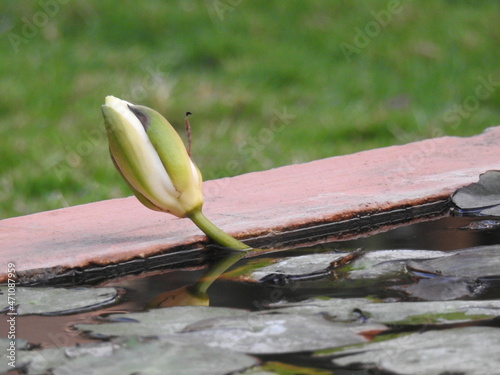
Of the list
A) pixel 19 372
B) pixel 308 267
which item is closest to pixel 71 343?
pixel 19 372

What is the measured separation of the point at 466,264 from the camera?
4.35 feet

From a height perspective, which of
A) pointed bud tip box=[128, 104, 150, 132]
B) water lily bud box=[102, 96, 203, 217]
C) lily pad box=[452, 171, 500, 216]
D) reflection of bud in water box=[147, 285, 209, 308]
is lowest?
reflection of bud in water box=[147, 285, 209, 308]

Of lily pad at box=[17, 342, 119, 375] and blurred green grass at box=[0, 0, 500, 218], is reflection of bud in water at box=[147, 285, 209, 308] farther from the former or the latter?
blurred green grass at box=[0, 0, 500, 218]

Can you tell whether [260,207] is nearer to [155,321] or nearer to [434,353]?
[155,321]

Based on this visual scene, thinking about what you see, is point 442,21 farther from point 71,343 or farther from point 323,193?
point 71,343

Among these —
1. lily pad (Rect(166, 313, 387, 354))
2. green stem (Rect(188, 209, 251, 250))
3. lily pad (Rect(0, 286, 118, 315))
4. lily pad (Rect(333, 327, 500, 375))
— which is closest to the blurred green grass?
green stem (Rect(188, 209, 251, 250))

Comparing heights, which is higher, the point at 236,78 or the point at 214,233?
the point at 236,78

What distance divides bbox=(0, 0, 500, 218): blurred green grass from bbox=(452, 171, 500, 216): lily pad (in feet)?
5.02

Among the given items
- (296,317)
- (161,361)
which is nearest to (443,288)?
(296,317)

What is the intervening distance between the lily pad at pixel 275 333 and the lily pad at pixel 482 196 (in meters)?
0.64

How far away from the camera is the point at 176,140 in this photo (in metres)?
1.40

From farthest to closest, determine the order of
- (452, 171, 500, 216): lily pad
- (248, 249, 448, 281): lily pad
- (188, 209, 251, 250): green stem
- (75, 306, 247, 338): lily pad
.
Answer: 1. (452, 171, 500, 216): lily pad
2. (188, 209, 251, 250): green stem
3. (248, 249, 448, 281): lily pad
4. (75, 306, 247, 338): lily pad

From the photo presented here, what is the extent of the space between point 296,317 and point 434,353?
7.7 inches

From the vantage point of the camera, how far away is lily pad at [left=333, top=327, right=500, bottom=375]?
0.95 m
